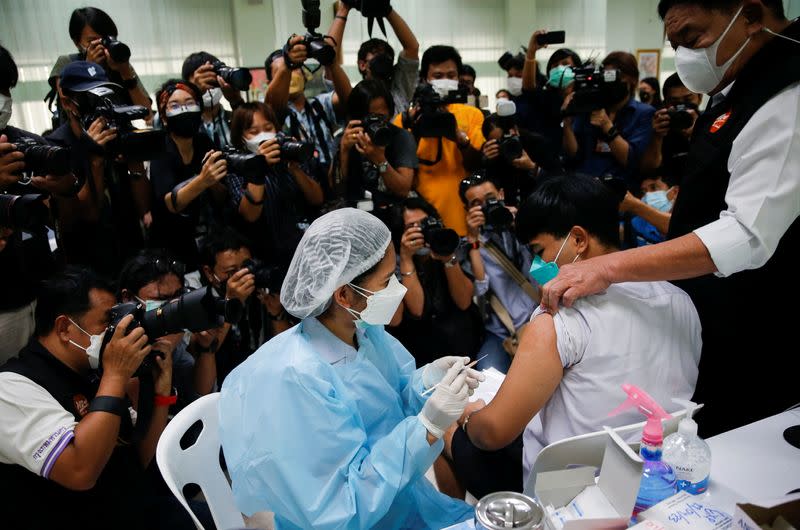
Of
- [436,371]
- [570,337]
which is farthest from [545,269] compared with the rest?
[436,371]

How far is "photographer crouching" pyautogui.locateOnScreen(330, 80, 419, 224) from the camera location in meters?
2.53

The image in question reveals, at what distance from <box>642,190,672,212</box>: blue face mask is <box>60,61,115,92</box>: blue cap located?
2605 millimetres

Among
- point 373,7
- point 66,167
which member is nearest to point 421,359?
point 66,167

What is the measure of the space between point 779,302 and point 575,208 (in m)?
0.58

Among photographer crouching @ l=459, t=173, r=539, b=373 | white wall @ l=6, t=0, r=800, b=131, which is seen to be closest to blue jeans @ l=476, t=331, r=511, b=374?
photographer crouching @ l=459, t=173, r=539, b=373

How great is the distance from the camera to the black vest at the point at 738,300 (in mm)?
1340

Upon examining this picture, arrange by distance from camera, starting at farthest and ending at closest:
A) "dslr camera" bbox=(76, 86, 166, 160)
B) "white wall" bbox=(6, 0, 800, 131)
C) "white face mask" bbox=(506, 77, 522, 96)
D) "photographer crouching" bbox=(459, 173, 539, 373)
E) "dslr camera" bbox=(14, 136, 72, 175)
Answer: "white wall" bbox=(6, 0, 800, 131), "white face mask" bbox=(506, 77, 522, 96), "photographer crouching" bbox=(459, 173, 539, 373), "dslr camera" bbox=(76, 86, 166, 160), "dslr camera" bbox=(14, 136, 72, 175)

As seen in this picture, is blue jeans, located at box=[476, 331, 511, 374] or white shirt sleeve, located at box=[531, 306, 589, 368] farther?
blue jeans, located at box=[476, 331, 511, 374]

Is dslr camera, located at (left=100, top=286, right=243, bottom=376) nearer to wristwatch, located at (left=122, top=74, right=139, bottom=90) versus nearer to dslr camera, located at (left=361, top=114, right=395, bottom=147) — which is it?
dslr camera, located at (left=361, top=114, right=395, bottom=147)

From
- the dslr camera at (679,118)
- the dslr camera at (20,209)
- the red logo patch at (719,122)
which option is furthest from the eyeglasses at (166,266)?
the dslr camera at (679,118)

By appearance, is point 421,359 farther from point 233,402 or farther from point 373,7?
point 373,7

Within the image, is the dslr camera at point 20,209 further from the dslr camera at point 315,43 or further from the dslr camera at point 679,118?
the dslr camera at point 679,118

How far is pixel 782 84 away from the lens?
1207 millimetres

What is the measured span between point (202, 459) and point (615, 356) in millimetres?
Answer: 1050
